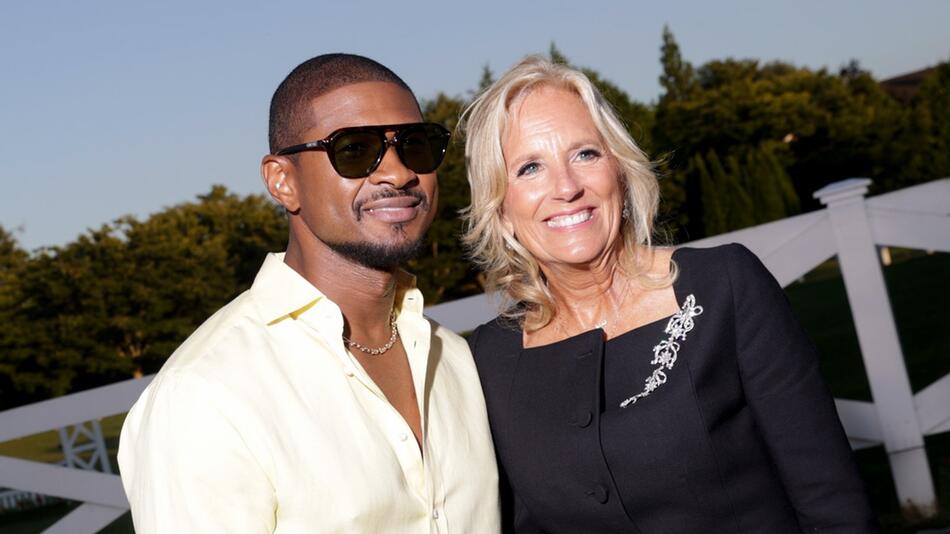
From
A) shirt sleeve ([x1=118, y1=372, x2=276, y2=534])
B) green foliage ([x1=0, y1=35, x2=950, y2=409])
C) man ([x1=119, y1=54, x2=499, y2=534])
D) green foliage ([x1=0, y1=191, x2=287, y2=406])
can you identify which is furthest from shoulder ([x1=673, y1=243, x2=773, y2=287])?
green foliage ([x1=0, y1=191, x2=287, y2=406])

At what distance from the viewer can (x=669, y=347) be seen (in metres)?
2.47

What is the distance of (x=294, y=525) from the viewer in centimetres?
206

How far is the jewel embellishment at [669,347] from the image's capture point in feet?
8.07

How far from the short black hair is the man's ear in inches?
1.3

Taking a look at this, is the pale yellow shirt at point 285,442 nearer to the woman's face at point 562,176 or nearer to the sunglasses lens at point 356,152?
the sunglasses lens at point 356,152

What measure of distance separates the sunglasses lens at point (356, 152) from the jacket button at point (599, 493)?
91cm

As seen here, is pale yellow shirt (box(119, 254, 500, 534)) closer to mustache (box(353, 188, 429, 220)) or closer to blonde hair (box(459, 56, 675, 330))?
mustache (box(353, 188, 429, 220))

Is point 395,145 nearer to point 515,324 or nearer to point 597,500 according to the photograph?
point 515,324

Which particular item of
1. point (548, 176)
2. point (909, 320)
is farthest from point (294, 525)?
point (909, 320)

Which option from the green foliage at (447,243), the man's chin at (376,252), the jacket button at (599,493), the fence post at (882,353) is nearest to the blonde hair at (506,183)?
the man's chin at (376,252)

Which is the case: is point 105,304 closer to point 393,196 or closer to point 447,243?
point 447,243

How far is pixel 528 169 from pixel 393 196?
18.3 inches

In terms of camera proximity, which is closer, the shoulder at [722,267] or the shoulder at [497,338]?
the shoulder at [722,267]

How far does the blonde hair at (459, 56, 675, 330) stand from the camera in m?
2.71
